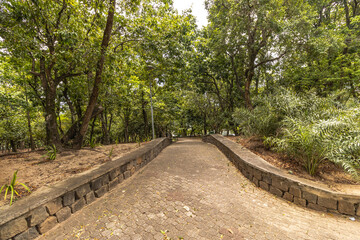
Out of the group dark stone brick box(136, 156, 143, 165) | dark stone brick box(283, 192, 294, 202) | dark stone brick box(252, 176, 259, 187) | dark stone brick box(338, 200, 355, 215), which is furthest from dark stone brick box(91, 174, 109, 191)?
dark stone brick box(338, 200, 355, 215)

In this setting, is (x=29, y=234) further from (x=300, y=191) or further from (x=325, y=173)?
(x=325, y=173)

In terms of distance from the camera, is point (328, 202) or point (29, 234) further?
point (328, 202)

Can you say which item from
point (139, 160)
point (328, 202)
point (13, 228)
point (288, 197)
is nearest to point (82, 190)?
point (13, 228)

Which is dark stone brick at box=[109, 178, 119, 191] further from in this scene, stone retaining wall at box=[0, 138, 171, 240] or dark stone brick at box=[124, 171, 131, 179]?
dark stone brick at box=[124, 171, 131, 179]

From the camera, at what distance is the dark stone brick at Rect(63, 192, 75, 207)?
2.44 meters

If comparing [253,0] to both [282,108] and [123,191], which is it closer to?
[282,108]

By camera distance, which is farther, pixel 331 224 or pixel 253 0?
pixel 253 0

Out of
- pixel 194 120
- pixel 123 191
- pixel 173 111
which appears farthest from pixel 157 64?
pixel 194 120

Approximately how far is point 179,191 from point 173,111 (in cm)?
1351

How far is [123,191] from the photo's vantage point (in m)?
3.37

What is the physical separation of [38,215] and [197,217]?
2369 mm

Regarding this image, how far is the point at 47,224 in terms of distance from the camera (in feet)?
7.07

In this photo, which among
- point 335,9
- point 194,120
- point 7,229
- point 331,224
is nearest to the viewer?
point 7,229

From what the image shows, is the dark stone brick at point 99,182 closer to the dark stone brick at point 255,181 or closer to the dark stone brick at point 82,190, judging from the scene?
the dark stone brick at point 82,190
